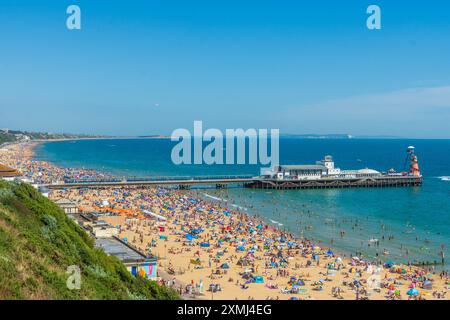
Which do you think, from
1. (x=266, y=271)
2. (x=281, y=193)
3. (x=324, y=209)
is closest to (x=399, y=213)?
(x=324, y=209)

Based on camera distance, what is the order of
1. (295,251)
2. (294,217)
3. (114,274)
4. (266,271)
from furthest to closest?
(294,217)
(295,251)
(266,271)
(114,274)

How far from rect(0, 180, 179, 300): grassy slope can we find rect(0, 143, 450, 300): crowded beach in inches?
394

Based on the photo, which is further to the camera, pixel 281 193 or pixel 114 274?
pixel 281 193

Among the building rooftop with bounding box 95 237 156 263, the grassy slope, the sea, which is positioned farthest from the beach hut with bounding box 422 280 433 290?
the grassy slope

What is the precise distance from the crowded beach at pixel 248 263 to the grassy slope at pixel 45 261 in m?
10.0

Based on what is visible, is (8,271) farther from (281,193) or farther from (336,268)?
(281,193)

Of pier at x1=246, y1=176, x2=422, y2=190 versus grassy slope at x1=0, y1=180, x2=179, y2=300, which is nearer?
grassy slope at x1=0, y1=180, x2=179, y2=300

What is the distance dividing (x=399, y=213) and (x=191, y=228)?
2449 centimetres

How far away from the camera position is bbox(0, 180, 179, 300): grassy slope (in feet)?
31.0

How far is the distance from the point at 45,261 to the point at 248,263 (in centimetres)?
2211

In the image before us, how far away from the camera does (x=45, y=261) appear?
1158 centimetres

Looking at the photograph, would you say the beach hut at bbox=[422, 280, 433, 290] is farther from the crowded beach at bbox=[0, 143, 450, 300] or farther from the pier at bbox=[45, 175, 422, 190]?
the pier at bbox=[45, 175, 422, 190]

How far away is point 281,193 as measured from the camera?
68.4 m

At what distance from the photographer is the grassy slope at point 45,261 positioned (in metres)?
9.45
